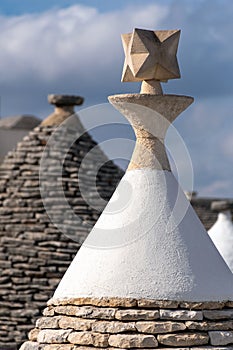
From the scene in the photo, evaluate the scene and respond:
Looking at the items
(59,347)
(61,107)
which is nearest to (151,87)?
(59,347)

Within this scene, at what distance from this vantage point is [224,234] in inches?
525

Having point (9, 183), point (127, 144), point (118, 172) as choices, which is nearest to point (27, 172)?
point (9, 183)

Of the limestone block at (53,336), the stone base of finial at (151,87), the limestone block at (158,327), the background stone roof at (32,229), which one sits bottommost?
the limestone block at (158,327)

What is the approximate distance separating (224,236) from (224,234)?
67mm

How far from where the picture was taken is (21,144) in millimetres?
16062

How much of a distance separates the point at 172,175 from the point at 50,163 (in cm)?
785

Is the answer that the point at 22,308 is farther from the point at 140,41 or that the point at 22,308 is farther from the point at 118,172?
the point at 140,41

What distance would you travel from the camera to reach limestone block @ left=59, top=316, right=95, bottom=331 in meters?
7.05

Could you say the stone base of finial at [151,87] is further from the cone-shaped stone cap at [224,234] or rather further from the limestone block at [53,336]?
the cone-shaped stone cap at [224,234]

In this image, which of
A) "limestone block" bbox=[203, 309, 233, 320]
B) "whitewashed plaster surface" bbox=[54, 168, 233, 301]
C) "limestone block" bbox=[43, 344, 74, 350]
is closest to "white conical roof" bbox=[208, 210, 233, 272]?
"whitewashed plaster surface" bbox=[54, 168, 233, 301]

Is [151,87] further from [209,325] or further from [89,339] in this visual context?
[89,339]

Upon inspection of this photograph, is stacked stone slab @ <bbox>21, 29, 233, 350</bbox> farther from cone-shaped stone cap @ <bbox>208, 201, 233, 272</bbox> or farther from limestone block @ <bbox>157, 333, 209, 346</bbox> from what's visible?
cone-shaped stone cap @ <bbox>208, 201, 233, 272</bbox>

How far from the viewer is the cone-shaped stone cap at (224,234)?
12.7m

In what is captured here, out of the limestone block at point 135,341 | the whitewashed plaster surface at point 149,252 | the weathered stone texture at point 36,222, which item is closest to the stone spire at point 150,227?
the whitewashed plaster surface at point 149,252
